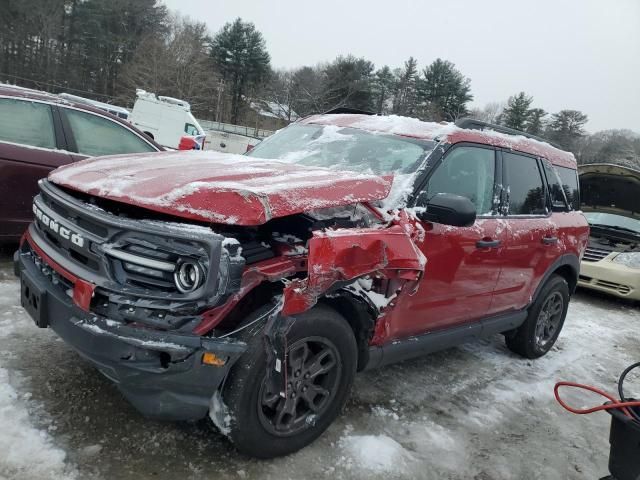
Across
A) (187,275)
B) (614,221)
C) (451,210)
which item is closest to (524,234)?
(451,210)

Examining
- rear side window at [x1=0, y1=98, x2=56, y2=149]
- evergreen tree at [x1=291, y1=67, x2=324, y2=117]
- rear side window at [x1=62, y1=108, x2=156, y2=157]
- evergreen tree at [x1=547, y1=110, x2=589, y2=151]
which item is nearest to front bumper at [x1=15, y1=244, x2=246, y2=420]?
rear side window at [x1=0, y1=98, x2=56, y2=149]

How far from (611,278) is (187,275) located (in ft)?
24.7

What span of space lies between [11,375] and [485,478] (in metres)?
2.77

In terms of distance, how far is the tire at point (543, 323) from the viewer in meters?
4.58

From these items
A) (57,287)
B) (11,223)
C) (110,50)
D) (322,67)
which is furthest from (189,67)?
(57,287)

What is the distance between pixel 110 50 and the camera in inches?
1650

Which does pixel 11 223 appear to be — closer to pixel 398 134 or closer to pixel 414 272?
pixel 398 134

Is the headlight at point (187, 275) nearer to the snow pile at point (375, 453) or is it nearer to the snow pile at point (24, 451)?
the snow pile at point (24, 451)

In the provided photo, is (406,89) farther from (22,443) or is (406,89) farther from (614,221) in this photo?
(22,443)

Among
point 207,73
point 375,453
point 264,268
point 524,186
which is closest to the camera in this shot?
point 264,268

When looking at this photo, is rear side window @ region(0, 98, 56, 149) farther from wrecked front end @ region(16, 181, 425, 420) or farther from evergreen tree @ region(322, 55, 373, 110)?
evergreen tree @ region(322, 55, 373, 110)

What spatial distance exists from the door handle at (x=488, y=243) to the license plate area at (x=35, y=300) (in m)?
2.63

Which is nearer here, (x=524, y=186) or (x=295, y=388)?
(x=295, y=388)

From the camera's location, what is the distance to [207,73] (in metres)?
40.2
